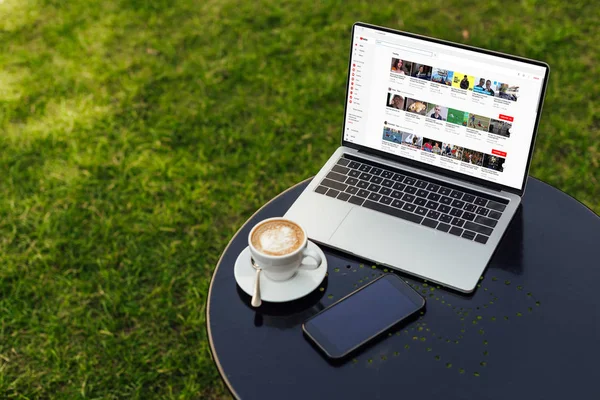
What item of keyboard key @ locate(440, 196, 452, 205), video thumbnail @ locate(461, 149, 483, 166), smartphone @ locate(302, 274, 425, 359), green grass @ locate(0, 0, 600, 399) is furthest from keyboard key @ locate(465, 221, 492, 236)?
green grass @ locate(0, 0, 600, 399)

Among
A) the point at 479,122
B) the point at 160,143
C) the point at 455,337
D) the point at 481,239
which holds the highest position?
the point at 479,122

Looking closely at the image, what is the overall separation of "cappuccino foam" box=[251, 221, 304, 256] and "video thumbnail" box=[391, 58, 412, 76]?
0.62 m

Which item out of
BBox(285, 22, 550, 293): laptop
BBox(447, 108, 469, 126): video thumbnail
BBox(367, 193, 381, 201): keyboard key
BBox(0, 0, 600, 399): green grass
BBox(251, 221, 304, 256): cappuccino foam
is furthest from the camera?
BBox(0, 0, 600, 399): green grass

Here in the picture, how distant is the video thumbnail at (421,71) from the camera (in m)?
1.92

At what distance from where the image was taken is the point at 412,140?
2055mm

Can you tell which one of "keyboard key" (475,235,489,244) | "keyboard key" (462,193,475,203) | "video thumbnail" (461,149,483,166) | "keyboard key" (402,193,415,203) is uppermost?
"video thumbnail" (461,149,483,166)

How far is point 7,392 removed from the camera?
2588 mm

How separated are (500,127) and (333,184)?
1.87 ft

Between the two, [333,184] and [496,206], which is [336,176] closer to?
[333,184]

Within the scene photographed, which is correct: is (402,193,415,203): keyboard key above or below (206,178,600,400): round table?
above

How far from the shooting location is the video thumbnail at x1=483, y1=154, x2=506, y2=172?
1933mm

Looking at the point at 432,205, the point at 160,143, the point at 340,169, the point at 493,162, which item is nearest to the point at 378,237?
the point at 432,205

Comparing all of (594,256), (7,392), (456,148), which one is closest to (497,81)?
(456,148)

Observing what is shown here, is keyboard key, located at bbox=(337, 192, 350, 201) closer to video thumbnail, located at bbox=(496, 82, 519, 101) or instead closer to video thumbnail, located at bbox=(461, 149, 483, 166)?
video thumbnail, located at bbox=(461, 149, 483, 166)
